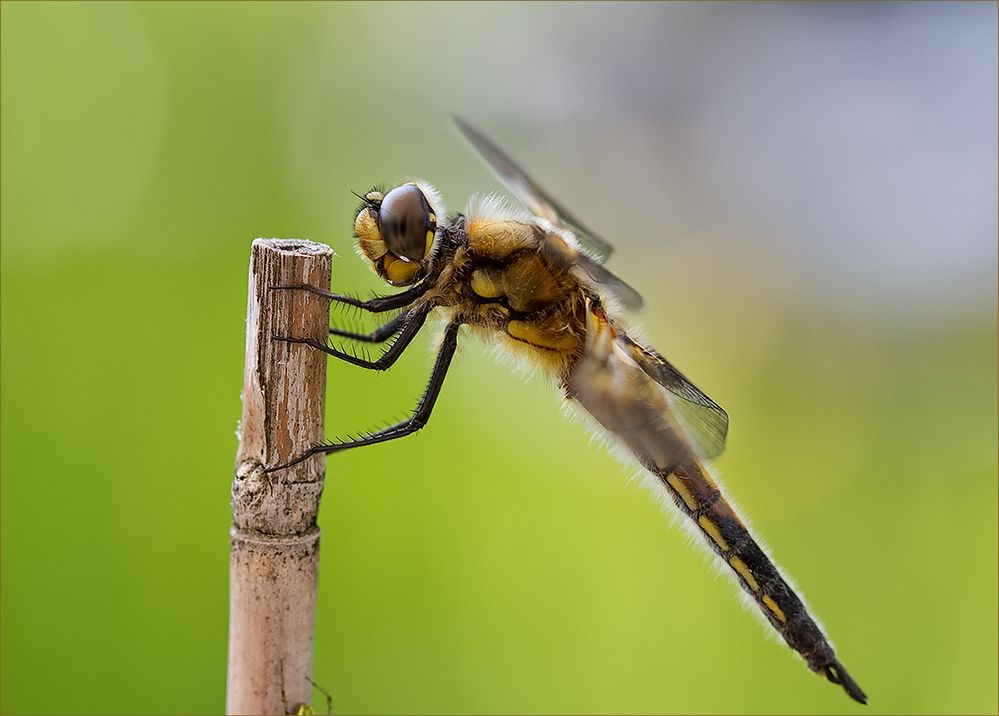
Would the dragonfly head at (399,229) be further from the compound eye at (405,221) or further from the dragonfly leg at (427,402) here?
the dragonfly leg at (427,402)

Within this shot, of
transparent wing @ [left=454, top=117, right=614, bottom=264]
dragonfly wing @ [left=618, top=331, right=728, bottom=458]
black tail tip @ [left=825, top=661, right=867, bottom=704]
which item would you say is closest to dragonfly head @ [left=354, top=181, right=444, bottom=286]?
transparent wing @ [left=454, top=117, right=614, bottom=264]

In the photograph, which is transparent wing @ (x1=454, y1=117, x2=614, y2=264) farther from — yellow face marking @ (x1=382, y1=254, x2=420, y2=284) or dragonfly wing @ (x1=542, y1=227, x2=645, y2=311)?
yellow face marking @ (x1=382, y1=254, x2=420, y2=284)

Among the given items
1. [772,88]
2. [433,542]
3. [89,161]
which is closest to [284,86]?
[89,161]

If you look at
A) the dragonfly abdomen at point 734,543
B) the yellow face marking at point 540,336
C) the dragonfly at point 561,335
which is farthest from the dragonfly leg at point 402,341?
the dragonfly abdomen at point 734,543

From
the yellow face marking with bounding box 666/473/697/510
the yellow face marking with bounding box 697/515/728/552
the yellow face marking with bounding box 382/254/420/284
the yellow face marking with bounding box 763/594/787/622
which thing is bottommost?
the yellow face marking with bounding box 763/594/787/622

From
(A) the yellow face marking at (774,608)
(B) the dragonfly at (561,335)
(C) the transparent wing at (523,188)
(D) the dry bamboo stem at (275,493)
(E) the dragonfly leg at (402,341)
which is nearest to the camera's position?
(D) the dry bamboo stem at (275,493)

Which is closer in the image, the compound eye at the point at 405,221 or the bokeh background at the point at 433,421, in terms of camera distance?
the compound eye at the point at 405,221
